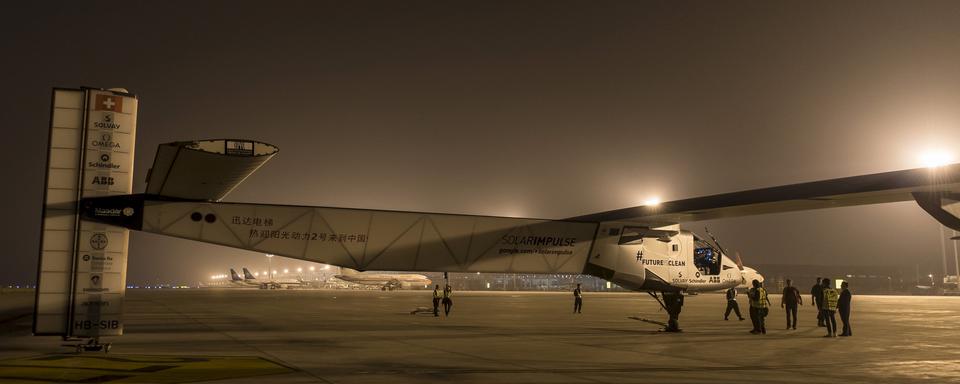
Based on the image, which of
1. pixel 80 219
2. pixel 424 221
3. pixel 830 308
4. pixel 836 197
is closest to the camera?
pixel 80 219

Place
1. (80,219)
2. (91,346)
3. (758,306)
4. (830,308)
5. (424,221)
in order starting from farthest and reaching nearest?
(758,306) → (830,308) → (424,221) → (91,346) → (80,219)

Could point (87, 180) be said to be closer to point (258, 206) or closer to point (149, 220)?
point (149, 220)

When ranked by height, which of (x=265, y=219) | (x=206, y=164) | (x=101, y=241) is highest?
(x=206, y=164)

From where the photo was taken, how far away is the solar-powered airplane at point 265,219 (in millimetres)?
13133

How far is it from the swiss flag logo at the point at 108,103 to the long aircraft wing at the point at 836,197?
12.8 m

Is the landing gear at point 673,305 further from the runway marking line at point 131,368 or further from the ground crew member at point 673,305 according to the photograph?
the runway marking line at point 131,368

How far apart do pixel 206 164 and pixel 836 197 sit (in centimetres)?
1311

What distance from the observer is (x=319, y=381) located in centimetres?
1099

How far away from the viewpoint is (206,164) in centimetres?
1099

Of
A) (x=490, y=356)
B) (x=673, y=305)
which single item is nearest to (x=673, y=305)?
(x=673, y=305)

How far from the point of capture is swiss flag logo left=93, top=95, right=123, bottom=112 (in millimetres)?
13500

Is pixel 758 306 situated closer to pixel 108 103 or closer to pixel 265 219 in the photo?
pixel 265 219

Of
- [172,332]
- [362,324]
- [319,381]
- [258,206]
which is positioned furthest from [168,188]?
[362,324]

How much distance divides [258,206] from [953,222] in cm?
1494
